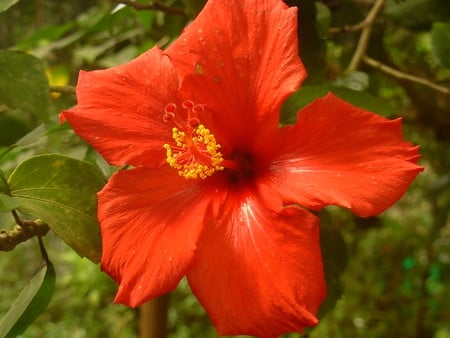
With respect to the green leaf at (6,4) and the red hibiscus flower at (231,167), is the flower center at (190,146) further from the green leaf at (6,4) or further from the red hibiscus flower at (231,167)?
the green leaf at (6,4)

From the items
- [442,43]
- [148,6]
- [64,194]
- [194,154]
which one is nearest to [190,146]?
[194,154]

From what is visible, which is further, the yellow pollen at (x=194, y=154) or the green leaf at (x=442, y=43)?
the green leaf at (x=442, y=43)

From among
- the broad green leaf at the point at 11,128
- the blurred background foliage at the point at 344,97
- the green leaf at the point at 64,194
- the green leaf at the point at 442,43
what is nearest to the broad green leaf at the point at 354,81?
the blurred background foliage at the point at 344,97

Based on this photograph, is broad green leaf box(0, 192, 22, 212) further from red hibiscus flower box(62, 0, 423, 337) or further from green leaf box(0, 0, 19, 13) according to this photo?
green leaf box(0, 0, 19, 13)

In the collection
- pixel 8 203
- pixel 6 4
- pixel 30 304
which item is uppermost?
pixel 6 4

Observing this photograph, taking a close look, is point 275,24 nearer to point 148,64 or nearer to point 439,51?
point 148,64

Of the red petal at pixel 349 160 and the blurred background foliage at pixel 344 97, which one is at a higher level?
the red petal at pixel 349 160

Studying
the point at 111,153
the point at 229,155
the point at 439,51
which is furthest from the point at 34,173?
the point at 439,51

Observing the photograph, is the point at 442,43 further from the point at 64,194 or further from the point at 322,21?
the point at 64,194
